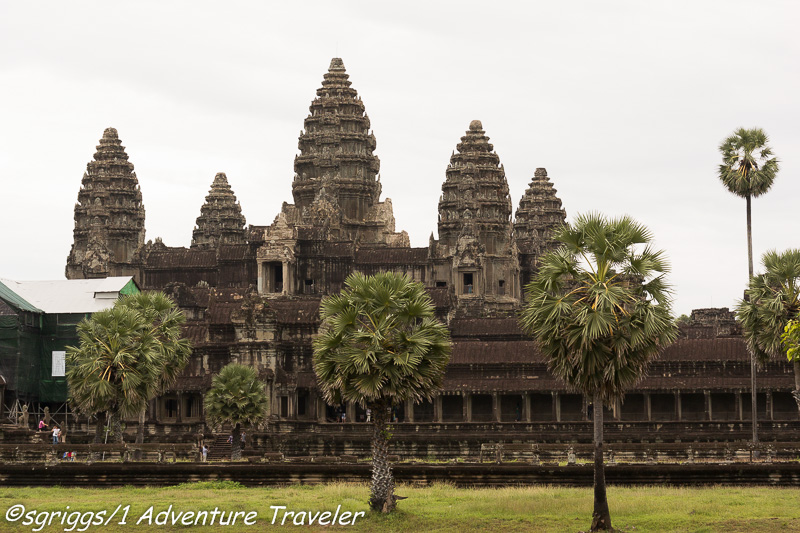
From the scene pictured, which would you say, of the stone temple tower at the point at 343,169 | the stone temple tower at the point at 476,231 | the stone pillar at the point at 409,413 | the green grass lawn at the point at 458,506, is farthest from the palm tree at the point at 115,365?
the stone temple tower at the point at 343,169

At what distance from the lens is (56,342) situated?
77.3m

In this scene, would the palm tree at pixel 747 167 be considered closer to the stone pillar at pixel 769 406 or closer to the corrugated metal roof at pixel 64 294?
the stone pillar at pixel 769 406

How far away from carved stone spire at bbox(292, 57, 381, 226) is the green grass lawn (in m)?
72.3

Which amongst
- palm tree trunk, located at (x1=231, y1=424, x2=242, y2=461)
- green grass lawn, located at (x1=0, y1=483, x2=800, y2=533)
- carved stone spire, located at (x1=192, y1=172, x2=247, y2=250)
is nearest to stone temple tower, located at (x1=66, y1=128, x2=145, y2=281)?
carved stone spire, located at (x1=192, y1=172, x2=247, y2=250)

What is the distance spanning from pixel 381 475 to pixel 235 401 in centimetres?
2443

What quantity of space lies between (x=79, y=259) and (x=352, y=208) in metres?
26.6

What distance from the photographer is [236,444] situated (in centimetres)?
5834

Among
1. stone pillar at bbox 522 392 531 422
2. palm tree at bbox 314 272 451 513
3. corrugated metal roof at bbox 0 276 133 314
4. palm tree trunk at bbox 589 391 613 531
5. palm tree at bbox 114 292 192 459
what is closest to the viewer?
palm tree trunk at bbox 589 391 613 531

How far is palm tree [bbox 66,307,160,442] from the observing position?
5422cm

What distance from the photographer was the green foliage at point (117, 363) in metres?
54.2

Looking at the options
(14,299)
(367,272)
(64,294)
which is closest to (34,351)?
(14,299)

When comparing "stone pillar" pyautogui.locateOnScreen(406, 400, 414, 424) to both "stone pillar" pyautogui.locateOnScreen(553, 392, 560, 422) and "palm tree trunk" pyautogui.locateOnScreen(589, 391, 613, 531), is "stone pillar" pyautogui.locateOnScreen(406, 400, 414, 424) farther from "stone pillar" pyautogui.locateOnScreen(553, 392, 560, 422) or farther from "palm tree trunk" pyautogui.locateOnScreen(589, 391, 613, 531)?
"palm tree trunk" pyautogui.locateOnScreen(589, 391, 613, 531)

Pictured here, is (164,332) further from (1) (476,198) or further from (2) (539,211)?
(2) (539,211)

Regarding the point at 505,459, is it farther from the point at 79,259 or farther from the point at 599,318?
the point at 79,259
